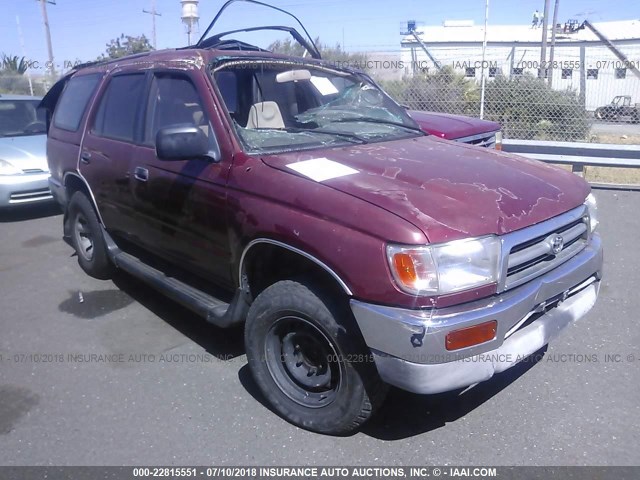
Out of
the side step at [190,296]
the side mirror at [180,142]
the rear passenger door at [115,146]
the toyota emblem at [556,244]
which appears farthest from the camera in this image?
the rear passenger door at [115,146]

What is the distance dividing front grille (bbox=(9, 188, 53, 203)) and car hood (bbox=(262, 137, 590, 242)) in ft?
18.5

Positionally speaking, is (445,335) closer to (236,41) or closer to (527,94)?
(236,41)

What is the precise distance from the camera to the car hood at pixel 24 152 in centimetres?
785

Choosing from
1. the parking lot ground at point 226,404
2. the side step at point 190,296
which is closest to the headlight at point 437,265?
the parking lot ground at point 226,404

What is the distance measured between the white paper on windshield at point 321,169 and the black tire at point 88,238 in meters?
2.57

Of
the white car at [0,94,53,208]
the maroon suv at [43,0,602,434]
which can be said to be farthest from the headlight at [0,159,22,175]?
the maroon suv at [43,0,602,434]

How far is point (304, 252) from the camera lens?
292 cm

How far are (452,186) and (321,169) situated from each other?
0.69m

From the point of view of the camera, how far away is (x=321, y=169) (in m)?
3.18

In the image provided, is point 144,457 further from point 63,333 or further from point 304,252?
point 63,333

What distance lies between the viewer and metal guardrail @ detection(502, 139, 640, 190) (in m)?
8.88

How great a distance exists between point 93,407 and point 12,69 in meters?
28.1

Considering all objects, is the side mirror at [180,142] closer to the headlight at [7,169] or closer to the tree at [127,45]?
the headlight at [7,169]

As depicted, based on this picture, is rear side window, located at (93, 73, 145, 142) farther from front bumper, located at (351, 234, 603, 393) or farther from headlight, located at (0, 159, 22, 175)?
headlight, located at (0, 159, 22, 175)
